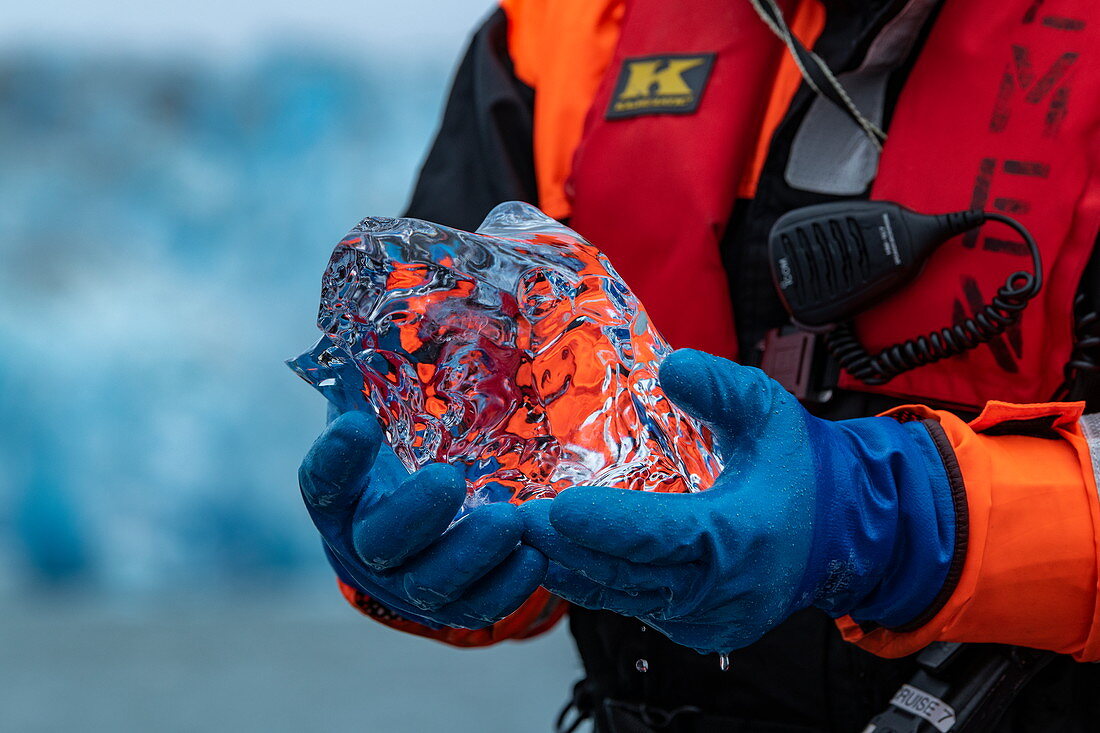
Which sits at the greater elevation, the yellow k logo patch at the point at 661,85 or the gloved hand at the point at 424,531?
the yellow k logo patch at the point at 661,85

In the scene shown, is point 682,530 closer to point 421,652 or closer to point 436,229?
point 436,229

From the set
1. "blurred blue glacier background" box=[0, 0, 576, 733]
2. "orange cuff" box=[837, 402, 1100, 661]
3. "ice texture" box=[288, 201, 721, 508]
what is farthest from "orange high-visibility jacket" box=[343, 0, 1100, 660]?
"blurred blue glacier background" box=[0, 0, 576, 733]

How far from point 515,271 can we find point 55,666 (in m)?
1.94

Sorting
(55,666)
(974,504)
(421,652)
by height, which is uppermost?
(974,504)

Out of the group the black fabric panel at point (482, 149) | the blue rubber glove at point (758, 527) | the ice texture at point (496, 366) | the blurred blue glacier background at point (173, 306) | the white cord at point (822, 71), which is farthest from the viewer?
the blurred blue glacier background at point (173, 306)

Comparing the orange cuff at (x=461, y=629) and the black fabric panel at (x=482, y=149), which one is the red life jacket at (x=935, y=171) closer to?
the black fabric panel at (x=482, y=149)

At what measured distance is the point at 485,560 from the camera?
55cm

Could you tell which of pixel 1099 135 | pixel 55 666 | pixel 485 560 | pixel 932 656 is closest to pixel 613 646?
pixel 932 656

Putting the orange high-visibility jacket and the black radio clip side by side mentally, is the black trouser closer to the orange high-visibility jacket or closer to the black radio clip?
the orange high-visibility jacket

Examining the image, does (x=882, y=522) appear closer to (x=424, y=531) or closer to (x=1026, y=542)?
(x=1026, y=542)

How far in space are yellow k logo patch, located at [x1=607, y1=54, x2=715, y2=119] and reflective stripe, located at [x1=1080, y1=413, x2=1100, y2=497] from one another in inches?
14.8

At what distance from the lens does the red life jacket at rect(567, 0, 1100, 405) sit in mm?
695

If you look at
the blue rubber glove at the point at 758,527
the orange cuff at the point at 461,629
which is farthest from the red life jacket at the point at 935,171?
the orange cuff at the point at 461,629

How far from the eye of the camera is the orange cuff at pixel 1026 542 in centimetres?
61
